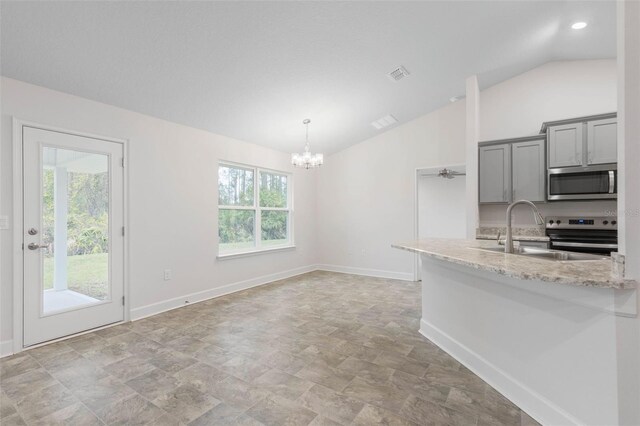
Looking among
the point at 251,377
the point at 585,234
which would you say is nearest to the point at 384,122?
the point at 585,234

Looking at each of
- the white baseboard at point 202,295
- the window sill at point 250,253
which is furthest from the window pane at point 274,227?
the white baseboard at point 202,295

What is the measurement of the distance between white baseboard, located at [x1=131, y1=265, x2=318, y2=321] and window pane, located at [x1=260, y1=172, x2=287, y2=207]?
1.40 metres

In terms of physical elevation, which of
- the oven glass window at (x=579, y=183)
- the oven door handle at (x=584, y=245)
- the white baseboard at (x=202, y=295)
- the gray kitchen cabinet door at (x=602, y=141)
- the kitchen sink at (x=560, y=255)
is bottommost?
the white baseboard at (x=202, y=295)

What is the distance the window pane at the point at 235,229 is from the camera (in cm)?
487

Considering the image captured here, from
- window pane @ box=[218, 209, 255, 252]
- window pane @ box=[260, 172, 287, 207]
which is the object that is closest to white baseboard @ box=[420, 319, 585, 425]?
window pane @ box=[218, 209, 255, 252]

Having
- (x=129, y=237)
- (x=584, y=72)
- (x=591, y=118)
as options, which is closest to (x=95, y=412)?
(x=129, y=237)

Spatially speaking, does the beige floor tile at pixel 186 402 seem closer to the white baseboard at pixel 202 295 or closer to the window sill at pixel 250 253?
the white baseboard at pixel 202 295

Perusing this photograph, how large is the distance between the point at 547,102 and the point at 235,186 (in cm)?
505

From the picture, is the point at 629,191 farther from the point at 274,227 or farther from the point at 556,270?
the point at 274,227

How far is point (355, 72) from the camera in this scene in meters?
3.60

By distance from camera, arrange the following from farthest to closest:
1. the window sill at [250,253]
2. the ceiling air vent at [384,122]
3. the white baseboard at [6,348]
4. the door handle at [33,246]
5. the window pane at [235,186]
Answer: the ceiling air vent at [384,122] → the window pane at [235,186] → the window sill at [250,253] → the door handle at [33,246] → the white baseboard at [6,348]

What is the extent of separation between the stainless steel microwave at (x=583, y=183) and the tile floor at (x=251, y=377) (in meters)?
2.52

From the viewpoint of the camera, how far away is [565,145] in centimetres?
385

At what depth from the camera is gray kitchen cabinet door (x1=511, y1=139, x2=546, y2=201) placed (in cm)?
407
